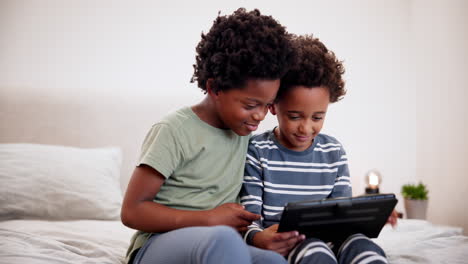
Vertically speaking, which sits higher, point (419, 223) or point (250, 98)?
point (250, 98)

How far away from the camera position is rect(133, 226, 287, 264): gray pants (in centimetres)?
83

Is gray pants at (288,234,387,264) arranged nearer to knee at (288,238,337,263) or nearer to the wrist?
knee at (288,238,337,263)

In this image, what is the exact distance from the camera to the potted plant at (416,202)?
266 centimetres

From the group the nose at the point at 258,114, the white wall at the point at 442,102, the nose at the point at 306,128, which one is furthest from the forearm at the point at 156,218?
the white wall at the point at 442,102

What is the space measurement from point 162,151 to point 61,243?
50cm

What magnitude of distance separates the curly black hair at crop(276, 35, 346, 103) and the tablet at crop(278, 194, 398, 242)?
0.36m

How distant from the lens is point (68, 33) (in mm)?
2330

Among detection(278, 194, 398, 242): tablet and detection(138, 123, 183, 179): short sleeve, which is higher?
detection(138, 123, 183, 179): short sleeve

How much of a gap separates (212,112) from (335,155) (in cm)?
39

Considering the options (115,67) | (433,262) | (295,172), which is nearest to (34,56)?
(115,67)

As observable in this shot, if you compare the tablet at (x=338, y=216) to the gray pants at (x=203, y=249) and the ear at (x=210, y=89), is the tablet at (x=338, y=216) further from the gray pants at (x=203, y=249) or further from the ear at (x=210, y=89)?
the ear at (x=210, y=89)

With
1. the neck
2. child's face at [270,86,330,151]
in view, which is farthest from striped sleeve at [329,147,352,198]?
the neck

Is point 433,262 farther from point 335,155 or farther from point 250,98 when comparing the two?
point 250,98

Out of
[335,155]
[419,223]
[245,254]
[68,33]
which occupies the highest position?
[68,33]
